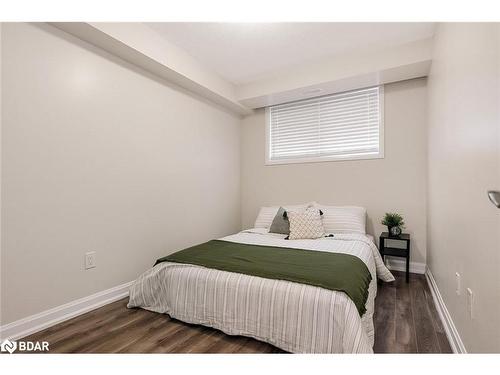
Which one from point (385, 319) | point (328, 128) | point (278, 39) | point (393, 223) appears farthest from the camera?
point (328, 128)

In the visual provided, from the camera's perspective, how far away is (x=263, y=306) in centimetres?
161

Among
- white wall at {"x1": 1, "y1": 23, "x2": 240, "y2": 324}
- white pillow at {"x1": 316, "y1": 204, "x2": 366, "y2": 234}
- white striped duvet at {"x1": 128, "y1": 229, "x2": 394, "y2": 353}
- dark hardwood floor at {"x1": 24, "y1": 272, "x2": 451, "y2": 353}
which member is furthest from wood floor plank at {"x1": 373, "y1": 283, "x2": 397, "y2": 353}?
white wall at {"x1": 1, "y1": 23, "x2": 240, "y2": 324}

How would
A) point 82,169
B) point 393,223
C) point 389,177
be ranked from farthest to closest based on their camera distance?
point 389,177
point 393,223
point 82,169

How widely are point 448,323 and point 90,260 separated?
274 centimetres

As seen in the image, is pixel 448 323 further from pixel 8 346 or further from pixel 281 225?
pixel 8 346

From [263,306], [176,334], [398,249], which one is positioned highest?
[398,249]

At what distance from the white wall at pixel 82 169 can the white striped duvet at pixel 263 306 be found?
1.83 feet

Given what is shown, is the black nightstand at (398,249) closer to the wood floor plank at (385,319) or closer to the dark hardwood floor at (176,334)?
the wood floor plank at (385,319)

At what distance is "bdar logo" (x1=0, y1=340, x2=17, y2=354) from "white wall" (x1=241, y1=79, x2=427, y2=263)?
3036 millimetres

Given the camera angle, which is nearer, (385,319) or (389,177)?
(385,319)

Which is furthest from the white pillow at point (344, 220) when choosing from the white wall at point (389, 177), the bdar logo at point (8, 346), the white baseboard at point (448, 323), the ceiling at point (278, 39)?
the bdar logo at point (8, 346)

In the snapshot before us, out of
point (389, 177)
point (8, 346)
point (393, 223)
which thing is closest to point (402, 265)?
point (393, 223)

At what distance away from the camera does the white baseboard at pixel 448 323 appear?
1457 mm
